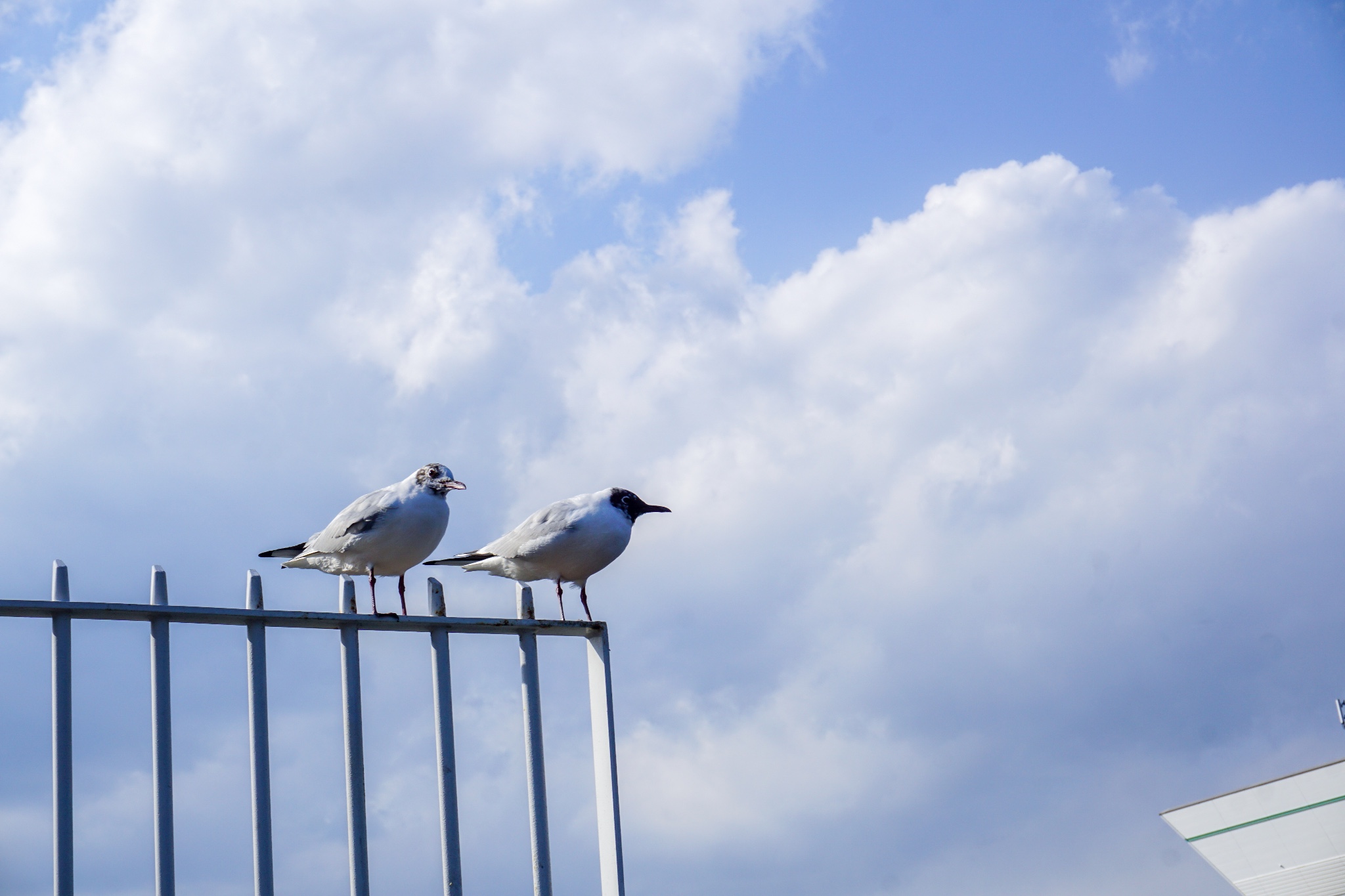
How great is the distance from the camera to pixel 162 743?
4301 millimetres

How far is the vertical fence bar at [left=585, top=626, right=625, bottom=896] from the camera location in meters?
5.43

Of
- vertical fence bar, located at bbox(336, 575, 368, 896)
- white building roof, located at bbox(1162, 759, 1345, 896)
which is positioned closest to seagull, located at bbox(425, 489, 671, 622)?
vertical fence bar, located at bbox(336, 575, 368, 896)

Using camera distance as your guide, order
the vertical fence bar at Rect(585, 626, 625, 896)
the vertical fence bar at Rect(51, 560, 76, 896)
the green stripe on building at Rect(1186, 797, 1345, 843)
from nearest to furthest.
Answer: the vertical fence bar at Rect(51, 560, 76, 896)
the vertical fence bar at Rect(585, 626, 625, 896)
the green stripe on building at Rect(1186, 797, 1345, 843)

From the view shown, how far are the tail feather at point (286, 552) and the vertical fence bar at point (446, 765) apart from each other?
8.78ft

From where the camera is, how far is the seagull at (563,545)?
7.67m

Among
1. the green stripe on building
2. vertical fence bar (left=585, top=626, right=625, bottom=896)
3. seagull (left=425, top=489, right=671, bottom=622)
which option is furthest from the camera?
the green stripe on building

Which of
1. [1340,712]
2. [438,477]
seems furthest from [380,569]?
[1340,712]

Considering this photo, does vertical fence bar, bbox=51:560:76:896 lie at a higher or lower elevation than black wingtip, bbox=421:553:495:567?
lower

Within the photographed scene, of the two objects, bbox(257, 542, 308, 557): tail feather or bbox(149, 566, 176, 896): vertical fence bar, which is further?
bbox(257, 542, 308, 557): tail feather

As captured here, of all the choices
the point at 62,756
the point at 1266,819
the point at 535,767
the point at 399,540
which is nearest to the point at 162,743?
the point at 62,756

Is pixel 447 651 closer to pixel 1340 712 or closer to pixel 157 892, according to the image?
pixel 157 892

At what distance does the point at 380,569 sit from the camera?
696 centimetres

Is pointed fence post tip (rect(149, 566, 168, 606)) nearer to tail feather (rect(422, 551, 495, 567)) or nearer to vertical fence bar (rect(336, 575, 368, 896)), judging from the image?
vertical fence bar (rect(336, 575, 368, 896))

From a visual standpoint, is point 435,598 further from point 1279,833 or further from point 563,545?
point 1279,833
